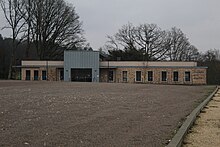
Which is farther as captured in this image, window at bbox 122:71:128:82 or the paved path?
window at bbox 122:71:128:82

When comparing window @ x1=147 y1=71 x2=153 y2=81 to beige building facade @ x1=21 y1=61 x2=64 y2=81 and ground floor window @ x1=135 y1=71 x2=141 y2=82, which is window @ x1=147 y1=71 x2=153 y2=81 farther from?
beige building facade @ x1=21 y1=61 x2=64 y2=81

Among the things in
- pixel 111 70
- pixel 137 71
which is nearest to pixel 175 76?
pixel 137 71

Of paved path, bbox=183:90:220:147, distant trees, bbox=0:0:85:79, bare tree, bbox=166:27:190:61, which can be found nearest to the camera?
paved path, bbox=183:90:220:147

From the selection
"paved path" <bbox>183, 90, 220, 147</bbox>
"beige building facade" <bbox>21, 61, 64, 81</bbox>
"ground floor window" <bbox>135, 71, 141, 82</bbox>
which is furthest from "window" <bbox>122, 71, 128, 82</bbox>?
"paved path" <bbox>183, 90, 220, 147</bbox>

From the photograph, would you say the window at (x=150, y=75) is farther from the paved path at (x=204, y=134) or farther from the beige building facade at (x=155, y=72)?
the paved path at (x=204, y=134)

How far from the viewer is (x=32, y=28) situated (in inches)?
2363

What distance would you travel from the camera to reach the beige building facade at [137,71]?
63.1 meters

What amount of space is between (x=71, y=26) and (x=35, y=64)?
935cm

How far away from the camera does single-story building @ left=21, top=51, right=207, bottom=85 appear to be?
62.9 metres

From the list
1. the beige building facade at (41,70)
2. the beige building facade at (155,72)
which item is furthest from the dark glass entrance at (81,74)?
the beige building facade at (155,72)

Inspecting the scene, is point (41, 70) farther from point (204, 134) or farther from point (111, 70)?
point (204, 134)

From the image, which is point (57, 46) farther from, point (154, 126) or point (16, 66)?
point (154, 126)

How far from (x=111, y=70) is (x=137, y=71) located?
4783 mm

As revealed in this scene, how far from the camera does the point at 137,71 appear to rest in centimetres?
6444
